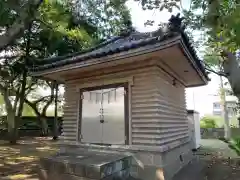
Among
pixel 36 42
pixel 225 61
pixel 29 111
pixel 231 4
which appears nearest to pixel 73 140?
pixel 225 61

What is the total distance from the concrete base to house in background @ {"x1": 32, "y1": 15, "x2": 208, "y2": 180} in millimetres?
23

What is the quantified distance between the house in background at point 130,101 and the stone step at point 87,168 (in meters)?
0.03

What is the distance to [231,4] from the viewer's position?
19.6 ft

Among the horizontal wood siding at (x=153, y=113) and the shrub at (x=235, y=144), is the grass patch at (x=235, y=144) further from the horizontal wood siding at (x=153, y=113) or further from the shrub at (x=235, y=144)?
the horizontal wood siding at (x=153, y=113)

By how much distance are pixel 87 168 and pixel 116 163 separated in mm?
764

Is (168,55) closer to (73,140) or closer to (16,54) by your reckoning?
(73,140)

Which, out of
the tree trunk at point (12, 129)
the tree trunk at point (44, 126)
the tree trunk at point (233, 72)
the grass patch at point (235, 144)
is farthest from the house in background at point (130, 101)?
the tree trunk at point (44, 126)

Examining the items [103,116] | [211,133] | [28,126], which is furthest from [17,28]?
[211,133]

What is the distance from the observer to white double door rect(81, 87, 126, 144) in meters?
6.60

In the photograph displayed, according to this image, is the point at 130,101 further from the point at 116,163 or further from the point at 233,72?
the point at 233,72

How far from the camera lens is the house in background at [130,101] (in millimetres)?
5562

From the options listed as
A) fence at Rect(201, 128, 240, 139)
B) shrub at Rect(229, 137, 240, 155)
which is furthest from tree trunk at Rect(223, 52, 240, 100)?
fence at Rect(201, 128, 240, 139)

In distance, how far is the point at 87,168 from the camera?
516cm

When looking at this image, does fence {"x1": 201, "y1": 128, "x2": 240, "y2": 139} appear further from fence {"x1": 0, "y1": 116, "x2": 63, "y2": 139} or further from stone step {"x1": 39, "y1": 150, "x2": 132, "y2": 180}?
stone step {"x1": 39, "y1": 150, "x2": 132, "y2": 180}
